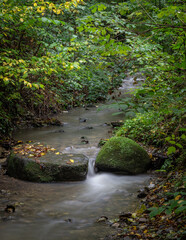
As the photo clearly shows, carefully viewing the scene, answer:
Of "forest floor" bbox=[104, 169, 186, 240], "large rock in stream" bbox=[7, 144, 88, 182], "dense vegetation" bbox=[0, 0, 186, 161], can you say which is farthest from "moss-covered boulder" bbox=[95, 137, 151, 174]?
"forest floor" bbox=[104, 169, 186, 240]

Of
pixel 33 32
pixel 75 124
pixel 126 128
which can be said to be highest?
pixel 33 32

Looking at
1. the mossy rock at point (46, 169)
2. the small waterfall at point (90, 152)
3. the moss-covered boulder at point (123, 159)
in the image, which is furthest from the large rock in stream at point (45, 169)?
the moss-covered boulder at point (123, 159)

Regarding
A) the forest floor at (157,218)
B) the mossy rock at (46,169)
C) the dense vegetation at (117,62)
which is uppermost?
the dense vegetation at (117,62)

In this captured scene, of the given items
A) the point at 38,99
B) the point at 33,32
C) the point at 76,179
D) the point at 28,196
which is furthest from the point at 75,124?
the point at 28,196

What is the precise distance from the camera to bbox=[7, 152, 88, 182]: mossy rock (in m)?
5.59

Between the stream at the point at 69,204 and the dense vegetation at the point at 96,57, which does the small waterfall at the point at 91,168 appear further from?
the dense vegetation at the point at 96,57

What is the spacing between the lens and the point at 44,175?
5.61 metres

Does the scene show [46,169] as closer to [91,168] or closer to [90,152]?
[91,168]

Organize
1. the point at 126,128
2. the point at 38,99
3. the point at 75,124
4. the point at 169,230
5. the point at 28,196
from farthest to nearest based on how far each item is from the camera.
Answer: the point at 75,124
the point at 38,99
the point at 126,128
the point at 28,196
the point at 169,230

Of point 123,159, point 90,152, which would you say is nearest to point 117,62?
point 123,159

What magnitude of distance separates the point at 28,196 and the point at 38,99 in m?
5.86

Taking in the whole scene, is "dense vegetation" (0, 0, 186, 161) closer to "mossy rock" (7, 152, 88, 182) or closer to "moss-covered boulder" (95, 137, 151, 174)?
"moss-covered boulder" (95, 137, 151, 174)

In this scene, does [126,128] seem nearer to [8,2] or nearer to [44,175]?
[44,175]

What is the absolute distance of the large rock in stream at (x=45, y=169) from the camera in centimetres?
560
